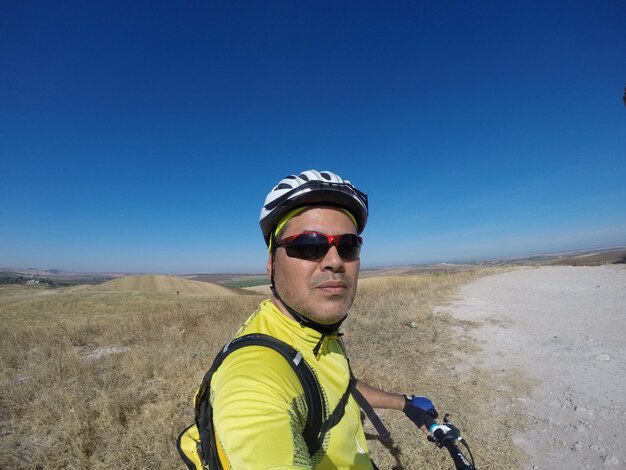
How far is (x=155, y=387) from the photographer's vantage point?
15.1 ft

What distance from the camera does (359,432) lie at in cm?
177

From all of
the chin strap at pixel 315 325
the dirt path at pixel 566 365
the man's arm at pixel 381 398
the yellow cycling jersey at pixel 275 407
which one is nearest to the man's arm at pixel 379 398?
the man's arm at pixel 381 398

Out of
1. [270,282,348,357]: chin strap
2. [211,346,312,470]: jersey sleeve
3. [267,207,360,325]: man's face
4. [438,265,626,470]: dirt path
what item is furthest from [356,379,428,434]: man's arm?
[438,265,626,470]: dirt path

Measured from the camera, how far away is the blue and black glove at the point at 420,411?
85.3 inches

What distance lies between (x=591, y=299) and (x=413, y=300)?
6926 mm

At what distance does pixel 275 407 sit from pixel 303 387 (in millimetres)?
257

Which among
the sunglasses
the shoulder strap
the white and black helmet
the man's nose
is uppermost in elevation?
the white and black helmet

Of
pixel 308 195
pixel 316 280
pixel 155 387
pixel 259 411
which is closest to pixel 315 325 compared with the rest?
pixel 316 280

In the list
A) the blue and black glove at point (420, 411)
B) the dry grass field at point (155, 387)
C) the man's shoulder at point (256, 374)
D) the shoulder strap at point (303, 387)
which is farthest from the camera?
the dry grass field at point (155, 387)

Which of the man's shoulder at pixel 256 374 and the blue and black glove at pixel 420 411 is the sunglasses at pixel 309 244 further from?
the blue and black glove at pixel 420 411

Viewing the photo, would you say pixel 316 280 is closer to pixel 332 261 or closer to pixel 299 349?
pixel 332 261

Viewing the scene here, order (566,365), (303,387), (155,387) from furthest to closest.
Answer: (566,365) → (155,387) → (303,387)

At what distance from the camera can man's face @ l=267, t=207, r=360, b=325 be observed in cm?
167

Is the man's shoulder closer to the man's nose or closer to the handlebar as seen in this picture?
the man's nose
